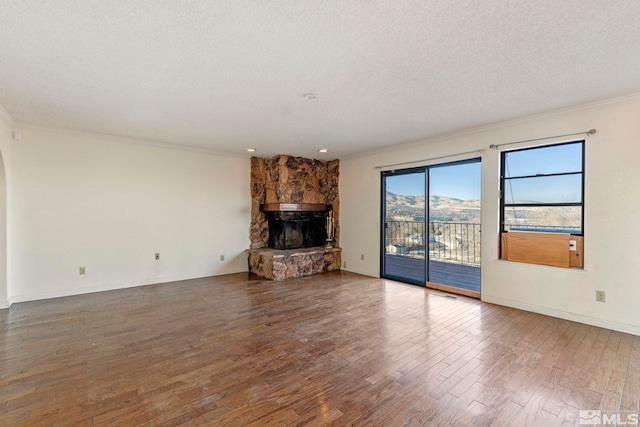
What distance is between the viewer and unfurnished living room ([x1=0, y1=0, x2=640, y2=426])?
190 centimetres

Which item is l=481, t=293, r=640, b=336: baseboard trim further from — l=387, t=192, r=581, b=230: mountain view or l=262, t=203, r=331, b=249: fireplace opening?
l=262, t=203, r=331, b=249: fireplace opening

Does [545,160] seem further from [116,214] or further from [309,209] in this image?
[116,214]

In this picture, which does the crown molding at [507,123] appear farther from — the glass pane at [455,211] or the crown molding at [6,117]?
the crown molding at [6,117]

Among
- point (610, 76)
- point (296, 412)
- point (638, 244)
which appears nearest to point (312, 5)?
point (296, 412)

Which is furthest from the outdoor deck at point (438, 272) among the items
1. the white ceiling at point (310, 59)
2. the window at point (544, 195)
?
the white ceiling at point (310, 59)

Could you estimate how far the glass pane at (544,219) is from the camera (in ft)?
11.5

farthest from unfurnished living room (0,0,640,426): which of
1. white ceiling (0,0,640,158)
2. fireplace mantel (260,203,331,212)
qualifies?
fireplace mantel (260,203,331,212)

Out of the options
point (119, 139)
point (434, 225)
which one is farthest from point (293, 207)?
point (119, 139)

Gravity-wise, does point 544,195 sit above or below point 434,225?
above

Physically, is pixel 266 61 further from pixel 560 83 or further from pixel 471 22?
pixel 560 83

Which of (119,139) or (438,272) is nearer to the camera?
(119,139)

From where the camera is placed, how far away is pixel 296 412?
1.87 meters

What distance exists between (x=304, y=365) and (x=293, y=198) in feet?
13.6

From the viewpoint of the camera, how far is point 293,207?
5941mm
